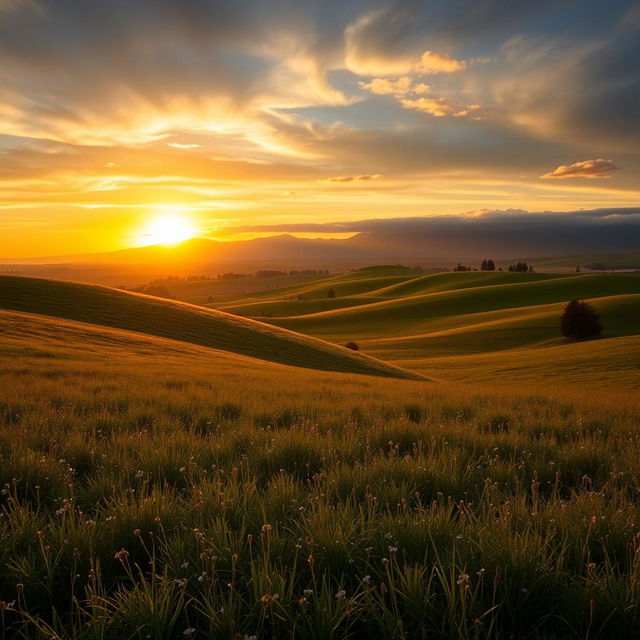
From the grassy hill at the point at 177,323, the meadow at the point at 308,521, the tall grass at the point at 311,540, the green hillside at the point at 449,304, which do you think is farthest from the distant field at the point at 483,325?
the tall grass at the point at 311,540

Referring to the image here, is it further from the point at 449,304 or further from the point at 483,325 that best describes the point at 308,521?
the point at 449,304

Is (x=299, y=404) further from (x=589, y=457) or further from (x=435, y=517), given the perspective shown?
(x=435, y=517)

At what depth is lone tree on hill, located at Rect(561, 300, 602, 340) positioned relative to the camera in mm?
62562

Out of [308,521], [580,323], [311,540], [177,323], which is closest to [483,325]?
[580,323]

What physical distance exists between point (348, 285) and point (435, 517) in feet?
552

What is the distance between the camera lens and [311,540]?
3.05m

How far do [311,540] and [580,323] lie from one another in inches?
2711

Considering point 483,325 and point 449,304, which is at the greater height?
point 449,304

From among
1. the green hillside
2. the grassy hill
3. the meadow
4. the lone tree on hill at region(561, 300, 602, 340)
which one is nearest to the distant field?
the green hillside

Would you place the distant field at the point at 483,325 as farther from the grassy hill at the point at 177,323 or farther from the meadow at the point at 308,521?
the meadow at the point at 308,521

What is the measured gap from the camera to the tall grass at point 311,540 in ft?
8.51

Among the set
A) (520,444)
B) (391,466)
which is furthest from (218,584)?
(520,444)

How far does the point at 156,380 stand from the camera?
1362 centimetres

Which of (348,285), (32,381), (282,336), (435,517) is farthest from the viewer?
(348,285)
